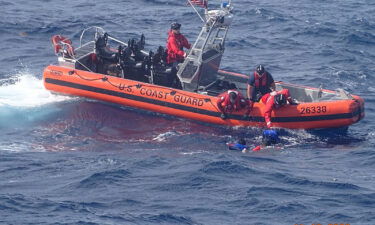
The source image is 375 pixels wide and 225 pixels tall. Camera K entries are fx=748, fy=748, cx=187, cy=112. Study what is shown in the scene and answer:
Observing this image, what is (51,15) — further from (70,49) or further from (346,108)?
(346,108)

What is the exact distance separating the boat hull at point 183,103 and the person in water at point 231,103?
0.48 feet

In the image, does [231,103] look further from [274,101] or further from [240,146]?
[240,146]

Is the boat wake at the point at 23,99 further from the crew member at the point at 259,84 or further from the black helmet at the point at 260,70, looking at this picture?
the black helmet at the point at 260,70

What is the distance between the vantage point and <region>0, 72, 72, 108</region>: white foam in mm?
20047

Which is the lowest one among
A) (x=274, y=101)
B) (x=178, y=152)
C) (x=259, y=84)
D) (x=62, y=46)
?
(x=178, y=152)

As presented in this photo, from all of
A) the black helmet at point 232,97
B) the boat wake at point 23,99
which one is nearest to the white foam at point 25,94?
the boat wake at point 23,99

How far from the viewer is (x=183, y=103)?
18.9 m

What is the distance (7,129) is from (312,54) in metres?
11.2

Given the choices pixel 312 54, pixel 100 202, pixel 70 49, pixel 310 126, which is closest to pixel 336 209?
pixel 100 202

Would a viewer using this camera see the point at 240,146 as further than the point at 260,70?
No

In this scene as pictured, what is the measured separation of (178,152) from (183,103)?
2.45 metres

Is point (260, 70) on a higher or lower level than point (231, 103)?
higher

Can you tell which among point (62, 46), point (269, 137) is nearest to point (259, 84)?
point (269, 137)

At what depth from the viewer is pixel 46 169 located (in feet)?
50.4
